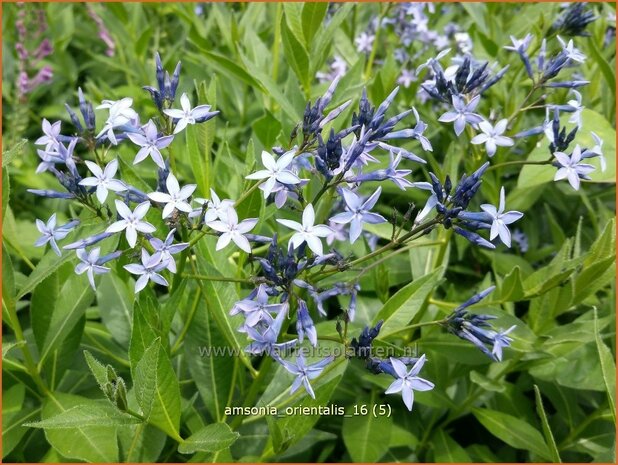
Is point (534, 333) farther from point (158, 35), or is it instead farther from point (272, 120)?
point (158, 35)

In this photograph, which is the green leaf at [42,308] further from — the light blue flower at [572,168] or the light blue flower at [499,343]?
the light blue flower at [572,168]

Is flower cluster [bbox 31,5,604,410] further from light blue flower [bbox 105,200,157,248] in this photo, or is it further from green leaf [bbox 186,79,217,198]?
green leaf [bbox 186,79,217,198]

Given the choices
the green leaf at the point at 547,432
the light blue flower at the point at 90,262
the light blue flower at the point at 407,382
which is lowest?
the green leaf at the point at 547,432

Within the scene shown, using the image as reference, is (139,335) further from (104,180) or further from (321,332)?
(321,332)

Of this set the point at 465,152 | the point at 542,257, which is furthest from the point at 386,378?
the point at 542,257

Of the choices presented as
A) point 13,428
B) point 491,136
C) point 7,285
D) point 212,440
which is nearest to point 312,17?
point 491,136

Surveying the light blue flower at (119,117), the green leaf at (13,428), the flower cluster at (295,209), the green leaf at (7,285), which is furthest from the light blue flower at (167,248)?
the green leaf at (13,428)
